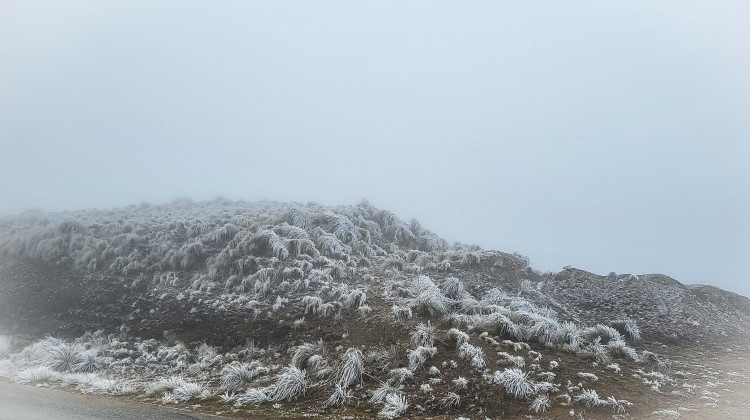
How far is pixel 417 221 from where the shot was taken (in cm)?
2028

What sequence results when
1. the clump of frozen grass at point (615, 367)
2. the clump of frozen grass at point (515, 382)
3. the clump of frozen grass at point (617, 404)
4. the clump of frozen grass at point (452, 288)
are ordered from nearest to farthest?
the clump of frozen grass at point (617, 404), the clump of frozen grass at point (515, 382), the clump of frozen grass at point (615, 367), the clump of frozen grass at point (452, 288)

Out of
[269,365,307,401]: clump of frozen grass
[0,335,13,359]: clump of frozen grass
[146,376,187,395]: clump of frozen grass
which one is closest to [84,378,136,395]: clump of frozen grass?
[146,376,187,395]: clump of frozen grass

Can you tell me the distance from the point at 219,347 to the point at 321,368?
10.4 feet

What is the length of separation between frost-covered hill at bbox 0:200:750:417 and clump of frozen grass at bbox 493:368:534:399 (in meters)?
0.03

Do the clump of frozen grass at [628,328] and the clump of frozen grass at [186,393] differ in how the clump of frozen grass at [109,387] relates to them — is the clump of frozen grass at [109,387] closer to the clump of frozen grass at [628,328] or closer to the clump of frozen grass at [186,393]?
the clump of frozen grass at [186,393]

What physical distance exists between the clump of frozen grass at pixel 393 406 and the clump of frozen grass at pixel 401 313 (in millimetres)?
3031

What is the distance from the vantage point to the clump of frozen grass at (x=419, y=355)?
840cm

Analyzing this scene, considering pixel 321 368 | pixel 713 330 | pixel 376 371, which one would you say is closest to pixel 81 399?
pixel 321 368

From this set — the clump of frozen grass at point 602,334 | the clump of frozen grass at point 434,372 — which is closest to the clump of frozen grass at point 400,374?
the clump of frozen grass at point 434,372

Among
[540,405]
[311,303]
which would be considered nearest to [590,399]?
[540,405]

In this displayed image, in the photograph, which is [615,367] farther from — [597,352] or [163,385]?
[163,385]

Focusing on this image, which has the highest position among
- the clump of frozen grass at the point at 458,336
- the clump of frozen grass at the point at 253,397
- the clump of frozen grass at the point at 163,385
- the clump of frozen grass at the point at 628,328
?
the clump of frozen grass at the point at 628,328

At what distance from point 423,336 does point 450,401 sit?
77.6 inches

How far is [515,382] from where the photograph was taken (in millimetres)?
7547
